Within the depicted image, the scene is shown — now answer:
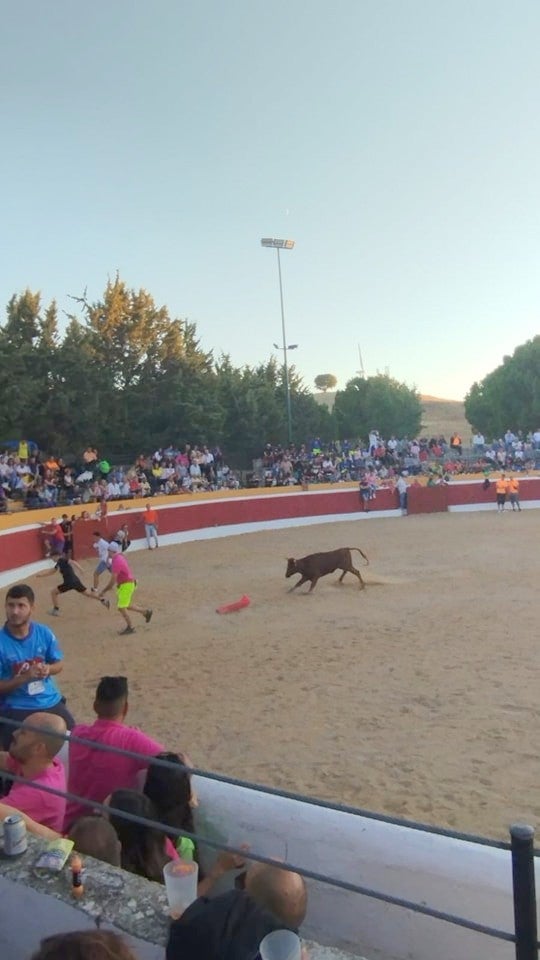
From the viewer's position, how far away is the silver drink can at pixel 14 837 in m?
2.47

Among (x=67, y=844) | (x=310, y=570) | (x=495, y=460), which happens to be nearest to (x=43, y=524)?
(x=310, y=570)

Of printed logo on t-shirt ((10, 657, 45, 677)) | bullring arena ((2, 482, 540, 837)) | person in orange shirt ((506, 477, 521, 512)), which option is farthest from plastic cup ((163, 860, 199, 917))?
person in orange shirt ((506, 477, 521, 512))

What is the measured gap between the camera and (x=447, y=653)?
838 cm

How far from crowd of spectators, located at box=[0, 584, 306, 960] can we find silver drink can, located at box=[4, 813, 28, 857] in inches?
5.6

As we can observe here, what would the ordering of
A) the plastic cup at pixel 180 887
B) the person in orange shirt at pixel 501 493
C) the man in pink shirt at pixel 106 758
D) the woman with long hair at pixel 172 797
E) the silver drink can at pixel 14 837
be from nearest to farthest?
the plastic cup at pixel 180 887 → the silver drink can at pixel 14 837 → the woman with long hair at pixel 172 797 → the man in pink shirt at pixel 106 758 → the person in orange shirt at pixel 501 493

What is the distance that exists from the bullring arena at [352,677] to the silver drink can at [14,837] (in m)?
2.80

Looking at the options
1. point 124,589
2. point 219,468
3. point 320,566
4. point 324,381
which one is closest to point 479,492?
point 219,468

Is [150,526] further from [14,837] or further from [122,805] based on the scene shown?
[14,837]

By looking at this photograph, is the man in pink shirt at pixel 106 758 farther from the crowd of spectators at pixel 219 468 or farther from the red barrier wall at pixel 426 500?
the red barrier wall at pixel 426 500

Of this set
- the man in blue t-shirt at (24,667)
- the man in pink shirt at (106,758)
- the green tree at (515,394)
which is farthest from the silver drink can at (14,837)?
the green tree at (515,394)

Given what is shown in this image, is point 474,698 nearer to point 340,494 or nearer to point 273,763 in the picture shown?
point 273,763

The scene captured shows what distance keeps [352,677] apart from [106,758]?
15.0ft

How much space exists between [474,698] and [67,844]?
512 cm

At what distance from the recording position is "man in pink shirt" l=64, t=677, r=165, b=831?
3.40m
